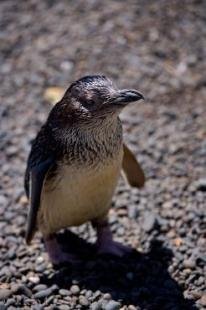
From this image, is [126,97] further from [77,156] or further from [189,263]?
[189,263]

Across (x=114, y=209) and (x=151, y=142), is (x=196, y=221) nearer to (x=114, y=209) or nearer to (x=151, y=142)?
(x=114, y=209)

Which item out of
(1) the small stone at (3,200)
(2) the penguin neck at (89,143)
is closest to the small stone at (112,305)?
(2) the penguin neck at (89,143)

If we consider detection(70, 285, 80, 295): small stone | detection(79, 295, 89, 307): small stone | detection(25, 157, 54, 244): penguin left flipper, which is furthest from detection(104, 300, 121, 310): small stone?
detection(25, 157, 54, 244): penguin left flipper

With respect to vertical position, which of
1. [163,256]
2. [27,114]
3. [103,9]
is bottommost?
[163,256]

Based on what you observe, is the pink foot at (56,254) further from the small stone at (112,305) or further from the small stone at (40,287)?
the small stone at (112,305)

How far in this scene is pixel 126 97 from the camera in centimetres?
425

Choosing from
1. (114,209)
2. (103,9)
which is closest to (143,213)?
(114,209)

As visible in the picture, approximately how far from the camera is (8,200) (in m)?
5.79

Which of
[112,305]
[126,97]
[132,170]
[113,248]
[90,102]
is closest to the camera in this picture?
[126,97]

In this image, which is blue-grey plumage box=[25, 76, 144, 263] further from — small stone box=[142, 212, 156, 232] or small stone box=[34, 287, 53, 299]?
small stone box=[142, 212, 156, 232]

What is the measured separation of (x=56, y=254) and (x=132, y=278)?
61 centimetres

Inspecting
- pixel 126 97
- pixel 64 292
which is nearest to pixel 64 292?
pixel 64 292

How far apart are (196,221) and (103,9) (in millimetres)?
3662

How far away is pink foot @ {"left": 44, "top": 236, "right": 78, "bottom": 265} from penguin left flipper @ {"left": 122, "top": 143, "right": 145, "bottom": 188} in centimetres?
81
